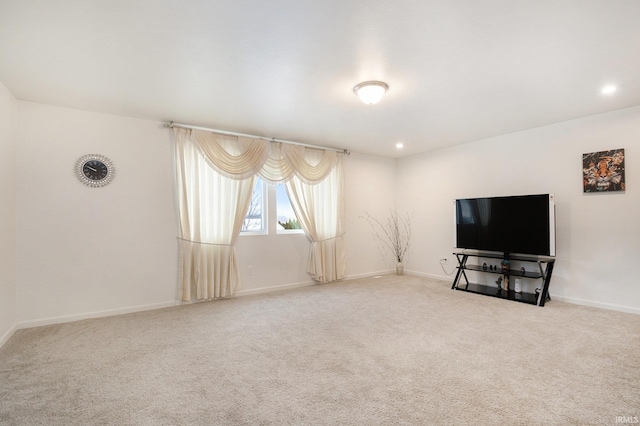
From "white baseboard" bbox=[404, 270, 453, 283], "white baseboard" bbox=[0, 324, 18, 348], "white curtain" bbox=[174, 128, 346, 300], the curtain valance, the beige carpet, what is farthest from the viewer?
"white baseboard" bbox=[404, 270, 453, 283]

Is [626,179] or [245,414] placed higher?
[626,179]

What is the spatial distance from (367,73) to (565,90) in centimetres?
213

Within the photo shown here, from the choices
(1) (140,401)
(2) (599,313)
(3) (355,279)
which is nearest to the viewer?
(1) (140,401)

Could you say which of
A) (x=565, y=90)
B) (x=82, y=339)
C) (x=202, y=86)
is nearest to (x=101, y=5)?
(x=202, y=86)

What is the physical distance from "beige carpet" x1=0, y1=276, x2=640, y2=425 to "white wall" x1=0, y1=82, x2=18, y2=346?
0.26m

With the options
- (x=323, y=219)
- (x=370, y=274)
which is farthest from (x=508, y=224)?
(x=323, y=219)

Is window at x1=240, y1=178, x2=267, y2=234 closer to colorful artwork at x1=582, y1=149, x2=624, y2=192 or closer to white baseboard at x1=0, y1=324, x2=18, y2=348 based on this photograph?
white baseboard at x1=0, y1=324, x2=18, y2=348

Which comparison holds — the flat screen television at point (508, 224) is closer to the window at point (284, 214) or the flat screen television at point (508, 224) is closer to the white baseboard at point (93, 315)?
the window at point (284, 214)

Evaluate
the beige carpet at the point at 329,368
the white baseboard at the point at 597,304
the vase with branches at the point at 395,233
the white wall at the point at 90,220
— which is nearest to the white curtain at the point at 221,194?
the white wall at the point at 90,220

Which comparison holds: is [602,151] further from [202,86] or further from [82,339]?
[82,339]

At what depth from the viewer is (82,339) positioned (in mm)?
2947

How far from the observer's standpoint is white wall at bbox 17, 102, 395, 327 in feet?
10.9

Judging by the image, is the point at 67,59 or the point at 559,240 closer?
the point at 67,59

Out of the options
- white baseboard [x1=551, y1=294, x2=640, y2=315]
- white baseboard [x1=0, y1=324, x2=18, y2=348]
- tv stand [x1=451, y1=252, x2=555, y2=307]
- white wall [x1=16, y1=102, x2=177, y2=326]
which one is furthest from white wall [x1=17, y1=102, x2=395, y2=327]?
white baseboard [x1=551, y1=294, x2=640, y2=315]
